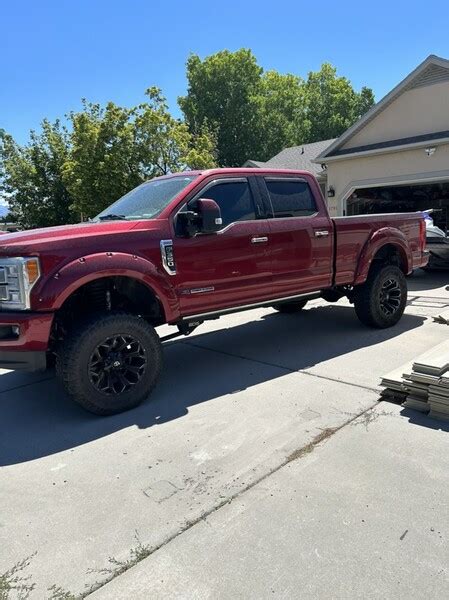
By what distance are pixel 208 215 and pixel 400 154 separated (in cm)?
1164

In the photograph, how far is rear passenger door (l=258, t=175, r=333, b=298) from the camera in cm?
540

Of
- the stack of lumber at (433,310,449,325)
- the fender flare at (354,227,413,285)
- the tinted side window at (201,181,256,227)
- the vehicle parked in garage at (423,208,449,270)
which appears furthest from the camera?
the vehicle parked in garage at (423,208,449,270)

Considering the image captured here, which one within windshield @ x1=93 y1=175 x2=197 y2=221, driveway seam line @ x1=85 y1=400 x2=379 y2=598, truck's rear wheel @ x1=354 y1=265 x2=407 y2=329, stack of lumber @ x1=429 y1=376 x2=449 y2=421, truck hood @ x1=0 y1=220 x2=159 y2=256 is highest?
→ windshield @ x1=93 y1=175 x2=197 y2=221

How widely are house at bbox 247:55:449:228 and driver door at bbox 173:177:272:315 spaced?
10.0 metres

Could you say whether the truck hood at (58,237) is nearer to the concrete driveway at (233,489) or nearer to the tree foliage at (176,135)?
the concrete driveway at (233,489)

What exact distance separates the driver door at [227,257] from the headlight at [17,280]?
1.29 m

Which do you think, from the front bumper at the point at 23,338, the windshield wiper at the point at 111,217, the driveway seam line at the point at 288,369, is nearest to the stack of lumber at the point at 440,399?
the driveway seam line at the point at 288,369

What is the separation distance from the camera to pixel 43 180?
3172 cm

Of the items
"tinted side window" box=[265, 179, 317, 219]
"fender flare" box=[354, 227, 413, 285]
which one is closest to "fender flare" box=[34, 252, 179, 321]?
"tinted side window" box=[265, 179, 317, 219]

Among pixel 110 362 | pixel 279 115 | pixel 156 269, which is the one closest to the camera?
pixel 110 362

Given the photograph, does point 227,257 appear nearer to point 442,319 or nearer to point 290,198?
point 290,198

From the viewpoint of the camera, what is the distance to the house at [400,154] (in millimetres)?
13461

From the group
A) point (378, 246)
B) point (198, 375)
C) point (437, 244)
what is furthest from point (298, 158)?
point (198, 375)

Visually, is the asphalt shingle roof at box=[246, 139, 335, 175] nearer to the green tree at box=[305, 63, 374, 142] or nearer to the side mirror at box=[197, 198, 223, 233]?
the side mirror at box=[197, 198, 223, 233]
